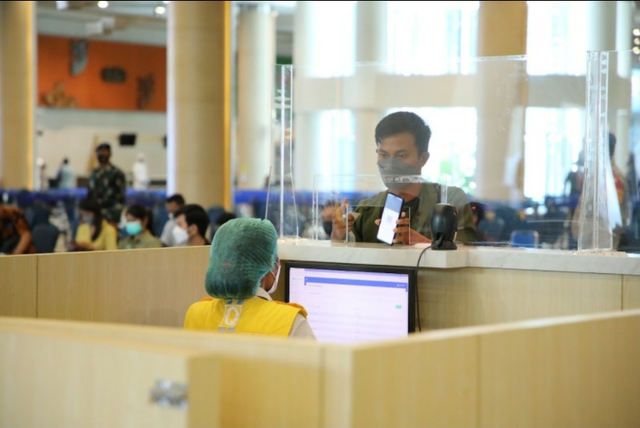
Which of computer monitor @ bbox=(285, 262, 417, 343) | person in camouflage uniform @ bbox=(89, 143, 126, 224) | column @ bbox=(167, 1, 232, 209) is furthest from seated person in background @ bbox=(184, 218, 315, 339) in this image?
column @ bbox=(167, 1, 232, 209)

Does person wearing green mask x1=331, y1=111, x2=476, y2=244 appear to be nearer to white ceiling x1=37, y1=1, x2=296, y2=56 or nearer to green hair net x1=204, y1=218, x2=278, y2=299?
green hair net x1=204, y1=218, x2=278, y2=299

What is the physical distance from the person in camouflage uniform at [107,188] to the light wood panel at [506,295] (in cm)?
552

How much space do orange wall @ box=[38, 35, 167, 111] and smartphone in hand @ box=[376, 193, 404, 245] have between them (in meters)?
19.6

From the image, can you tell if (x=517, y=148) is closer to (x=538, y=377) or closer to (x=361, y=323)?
(x=361, y=323)

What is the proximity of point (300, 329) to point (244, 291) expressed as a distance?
0.17m

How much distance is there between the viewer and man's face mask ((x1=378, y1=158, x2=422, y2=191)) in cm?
327

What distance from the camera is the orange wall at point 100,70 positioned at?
21.7 meters

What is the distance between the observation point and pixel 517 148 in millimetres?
4168

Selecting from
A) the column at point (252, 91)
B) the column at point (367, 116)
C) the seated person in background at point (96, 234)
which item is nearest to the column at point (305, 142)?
the column at point (367, 116)

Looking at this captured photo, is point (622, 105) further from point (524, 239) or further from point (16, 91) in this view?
point (16, 91)

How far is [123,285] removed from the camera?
3.01 meters

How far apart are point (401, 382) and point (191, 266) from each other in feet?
6.10

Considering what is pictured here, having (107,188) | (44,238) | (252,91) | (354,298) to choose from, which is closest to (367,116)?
(354,298)

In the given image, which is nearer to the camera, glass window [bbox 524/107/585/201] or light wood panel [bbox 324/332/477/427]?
light wood panel [bbox 324/332/477/427]
